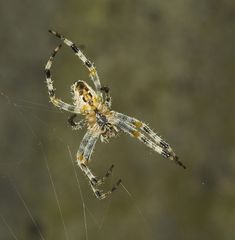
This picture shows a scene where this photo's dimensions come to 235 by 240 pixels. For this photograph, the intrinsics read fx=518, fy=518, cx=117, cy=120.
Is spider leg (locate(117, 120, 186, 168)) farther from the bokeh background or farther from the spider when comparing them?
the bokeh background

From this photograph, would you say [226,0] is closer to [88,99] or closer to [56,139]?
[56,139]

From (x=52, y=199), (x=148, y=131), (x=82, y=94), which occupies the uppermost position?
(x=52, y=199)

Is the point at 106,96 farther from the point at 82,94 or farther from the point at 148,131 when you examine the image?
the point at 148,131

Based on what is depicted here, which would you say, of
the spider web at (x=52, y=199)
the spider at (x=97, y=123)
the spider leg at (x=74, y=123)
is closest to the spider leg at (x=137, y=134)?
the spider at (x=97, y=123)

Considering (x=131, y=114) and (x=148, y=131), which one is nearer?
(x=148, y=131)

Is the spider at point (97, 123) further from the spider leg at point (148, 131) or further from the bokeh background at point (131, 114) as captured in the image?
the bokeh background at point (131, 114)

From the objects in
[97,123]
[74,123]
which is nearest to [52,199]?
[97,123]
